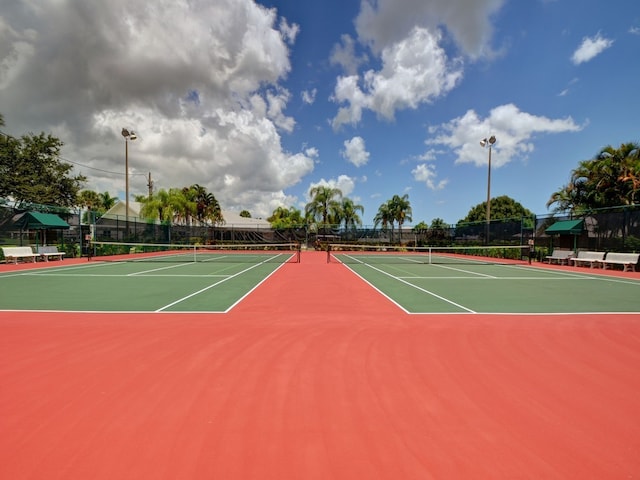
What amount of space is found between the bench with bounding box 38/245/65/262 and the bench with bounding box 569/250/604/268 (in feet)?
107

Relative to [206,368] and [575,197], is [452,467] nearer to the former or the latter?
[206,368]

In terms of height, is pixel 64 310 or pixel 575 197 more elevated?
pixel 575 197

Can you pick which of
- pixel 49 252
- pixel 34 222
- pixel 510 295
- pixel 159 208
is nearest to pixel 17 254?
pixel 49 252

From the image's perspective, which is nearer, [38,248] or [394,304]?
[394,304]

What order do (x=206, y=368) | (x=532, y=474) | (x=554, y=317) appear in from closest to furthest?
(x=532, y=474)
(x=206, y=368)
(x=554, y=317)

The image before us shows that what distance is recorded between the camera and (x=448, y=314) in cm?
728

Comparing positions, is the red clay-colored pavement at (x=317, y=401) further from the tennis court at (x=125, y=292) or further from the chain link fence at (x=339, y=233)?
the chain link fence at (x=339, y=233)

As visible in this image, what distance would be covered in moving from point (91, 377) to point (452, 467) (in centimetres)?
409

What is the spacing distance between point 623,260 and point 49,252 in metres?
34.5

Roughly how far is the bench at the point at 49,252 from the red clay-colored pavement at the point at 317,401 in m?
18.5

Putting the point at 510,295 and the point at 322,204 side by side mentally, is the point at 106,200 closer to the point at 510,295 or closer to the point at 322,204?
the point at 322,204

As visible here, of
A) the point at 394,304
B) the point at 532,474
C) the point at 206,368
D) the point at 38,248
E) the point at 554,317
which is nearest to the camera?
the point at 532,474

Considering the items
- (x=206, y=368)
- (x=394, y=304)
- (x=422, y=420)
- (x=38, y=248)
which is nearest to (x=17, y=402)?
(x=206, y=368)

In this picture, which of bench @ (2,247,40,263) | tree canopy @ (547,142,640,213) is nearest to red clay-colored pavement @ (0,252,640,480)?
bench @ (2,247,40,263)
